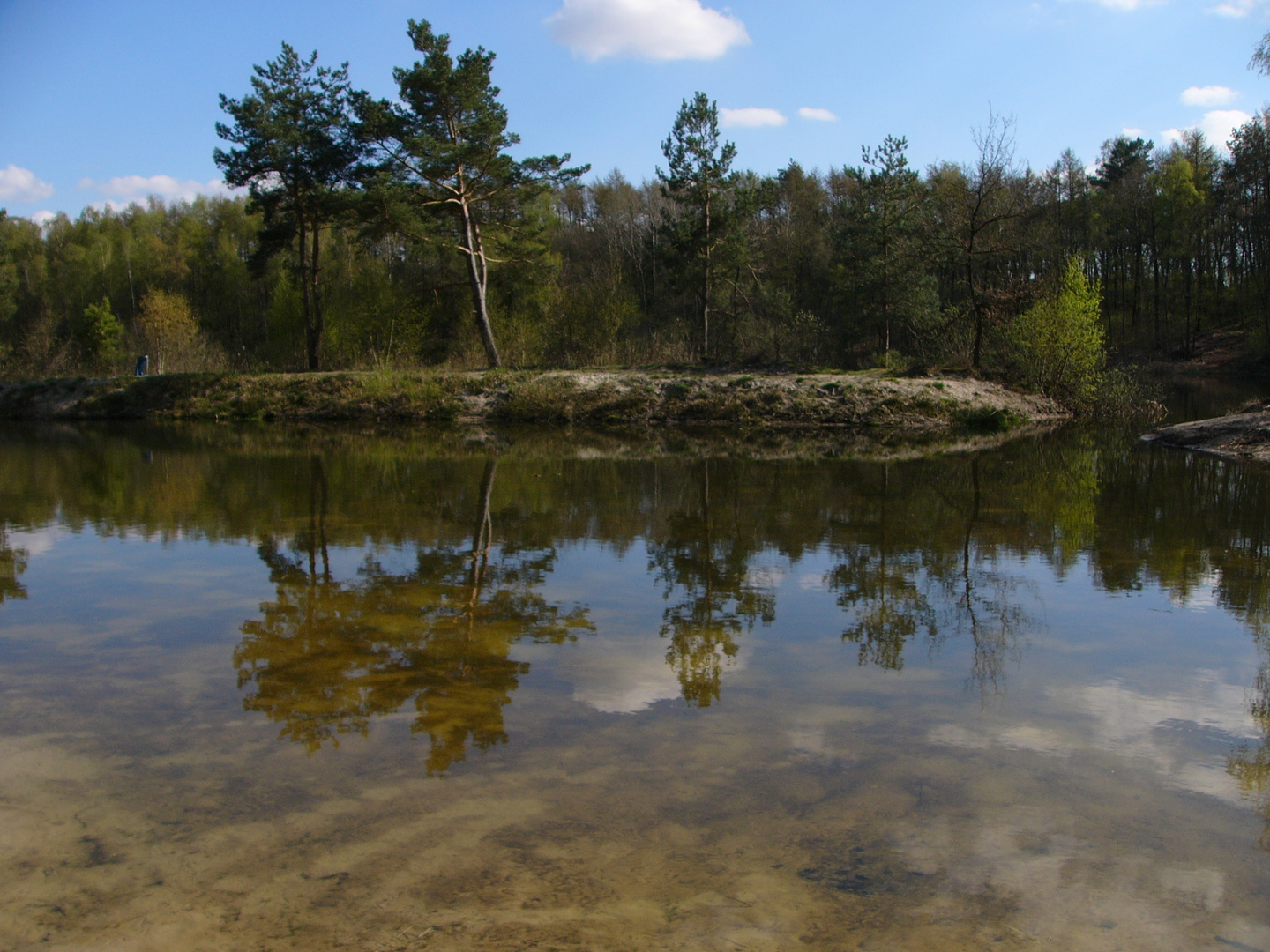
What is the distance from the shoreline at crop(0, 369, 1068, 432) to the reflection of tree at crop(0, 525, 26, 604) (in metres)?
16.9

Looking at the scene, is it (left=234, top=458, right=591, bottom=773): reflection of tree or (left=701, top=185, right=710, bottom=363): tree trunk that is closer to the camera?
(left=234, top=458, right=591, bottom=773): reflection of tree

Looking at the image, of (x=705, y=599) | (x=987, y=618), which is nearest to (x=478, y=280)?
(x=705, y=599)

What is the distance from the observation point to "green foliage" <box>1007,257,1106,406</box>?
964 inches

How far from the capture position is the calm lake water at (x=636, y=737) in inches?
115

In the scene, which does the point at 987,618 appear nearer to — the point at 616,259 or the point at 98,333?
the point at 616,259

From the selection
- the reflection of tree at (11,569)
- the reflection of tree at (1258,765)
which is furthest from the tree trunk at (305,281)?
the reflection of tree at (1258,765)

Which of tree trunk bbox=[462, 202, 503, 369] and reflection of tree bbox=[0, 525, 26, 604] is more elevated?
tree trunk bbox=[462, 202, 503, 369]

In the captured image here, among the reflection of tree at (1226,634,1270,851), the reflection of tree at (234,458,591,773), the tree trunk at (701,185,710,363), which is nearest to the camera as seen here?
the reflection of tree at (1226,634,1270,851)

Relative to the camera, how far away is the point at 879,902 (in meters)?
2.92

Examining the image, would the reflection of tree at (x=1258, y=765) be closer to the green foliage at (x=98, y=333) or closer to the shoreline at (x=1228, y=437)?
the shoreline at (x=1228, y=437)

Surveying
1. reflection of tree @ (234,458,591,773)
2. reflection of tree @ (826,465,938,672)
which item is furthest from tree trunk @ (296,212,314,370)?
reflection of tree @ (826,465,938,672)

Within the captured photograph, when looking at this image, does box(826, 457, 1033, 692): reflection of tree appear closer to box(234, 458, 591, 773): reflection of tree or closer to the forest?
box(234, 458, 591, 773): reflection of tree

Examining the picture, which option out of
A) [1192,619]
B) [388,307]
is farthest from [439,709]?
[388,307]

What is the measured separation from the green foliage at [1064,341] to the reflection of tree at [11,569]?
2437 cm
